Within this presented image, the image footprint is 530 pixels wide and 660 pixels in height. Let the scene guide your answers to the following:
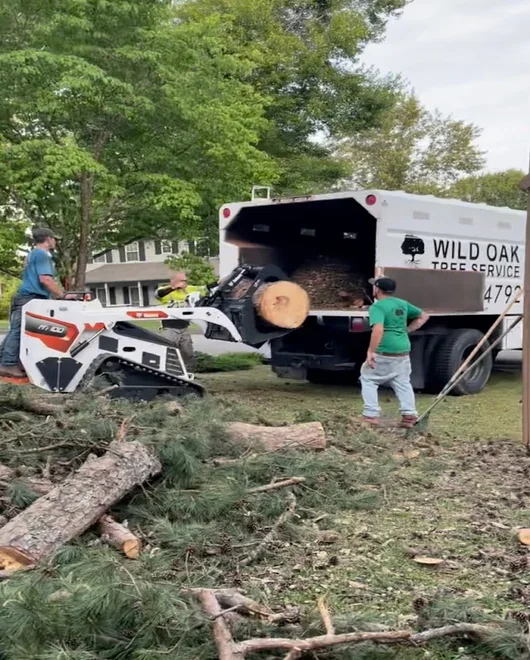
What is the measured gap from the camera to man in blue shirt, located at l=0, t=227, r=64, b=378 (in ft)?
25.6

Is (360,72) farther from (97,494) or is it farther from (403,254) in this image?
(97,494)

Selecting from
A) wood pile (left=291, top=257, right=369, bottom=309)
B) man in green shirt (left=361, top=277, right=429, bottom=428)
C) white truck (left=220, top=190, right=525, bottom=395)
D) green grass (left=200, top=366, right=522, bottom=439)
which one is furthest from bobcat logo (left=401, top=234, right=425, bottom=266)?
green grass (left=200, top=366, right=522, bottom=439)

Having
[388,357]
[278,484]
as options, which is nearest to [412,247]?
[388,357]

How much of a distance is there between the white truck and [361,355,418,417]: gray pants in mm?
1527

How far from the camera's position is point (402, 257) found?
9.35 meters

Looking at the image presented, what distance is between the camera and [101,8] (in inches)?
404

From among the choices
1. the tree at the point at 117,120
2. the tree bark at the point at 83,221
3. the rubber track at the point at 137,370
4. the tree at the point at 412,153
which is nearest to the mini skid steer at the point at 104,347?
the rubber track at the point at 137,370

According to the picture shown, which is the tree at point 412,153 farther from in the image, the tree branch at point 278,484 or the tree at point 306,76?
the tree branch at point 278,484

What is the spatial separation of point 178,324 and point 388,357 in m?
2.42

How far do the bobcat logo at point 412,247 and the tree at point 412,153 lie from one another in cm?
2557

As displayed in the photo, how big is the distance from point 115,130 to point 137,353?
4.94 m

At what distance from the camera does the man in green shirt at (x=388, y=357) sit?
7730 millimetres

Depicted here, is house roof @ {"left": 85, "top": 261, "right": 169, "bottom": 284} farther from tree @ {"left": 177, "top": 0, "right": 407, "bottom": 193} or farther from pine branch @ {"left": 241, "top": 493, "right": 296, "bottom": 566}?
pine branch @ {"left": 241, "top": 493, "right": 296, "bottom": 566}

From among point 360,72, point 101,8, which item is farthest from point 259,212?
point 360,72
